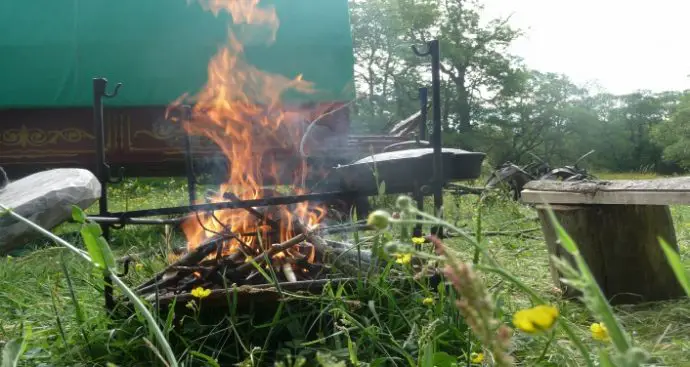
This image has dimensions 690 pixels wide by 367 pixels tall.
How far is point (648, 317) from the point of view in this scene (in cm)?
247

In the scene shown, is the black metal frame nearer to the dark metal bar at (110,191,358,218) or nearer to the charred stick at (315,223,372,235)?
the dark metal bar at (110,191,358,218)

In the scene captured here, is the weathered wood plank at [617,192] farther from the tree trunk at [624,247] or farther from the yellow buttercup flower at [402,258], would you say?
the yellow buttercup flower at [402,258]

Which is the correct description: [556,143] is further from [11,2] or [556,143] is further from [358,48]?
[11,2]

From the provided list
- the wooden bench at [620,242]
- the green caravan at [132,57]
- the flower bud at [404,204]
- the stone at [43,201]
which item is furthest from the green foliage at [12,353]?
the green caravan at [132,57]

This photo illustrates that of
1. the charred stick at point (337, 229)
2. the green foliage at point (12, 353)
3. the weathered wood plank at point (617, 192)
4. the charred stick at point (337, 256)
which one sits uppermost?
the weathered wood plank at point (617, 192)

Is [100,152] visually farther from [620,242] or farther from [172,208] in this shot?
[620,242]

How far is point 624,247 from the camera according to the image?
2783mm

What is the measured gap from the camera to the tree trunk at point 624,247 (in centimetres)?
276

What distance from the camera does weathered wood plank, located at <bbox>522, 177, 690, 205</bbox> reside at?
2232mm

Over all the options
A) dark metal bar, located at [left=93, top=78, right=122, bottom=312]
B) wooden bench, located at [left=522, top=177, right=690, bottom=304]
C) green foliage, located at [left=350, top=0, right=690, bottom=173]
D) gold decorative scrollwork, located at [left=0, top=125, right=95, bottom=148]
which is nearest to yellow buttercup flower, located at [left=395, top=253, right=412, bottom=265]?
dark metal bar, located at [left=93, top=78, right=122, bottom=312]

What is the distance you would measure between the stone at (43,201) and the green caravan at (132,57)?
3.00 m

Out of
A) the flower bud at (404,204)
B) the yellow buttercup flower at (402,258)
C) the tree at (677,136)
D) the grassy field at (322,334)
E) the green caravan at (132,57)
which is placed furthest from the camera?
the tree at (677,136)

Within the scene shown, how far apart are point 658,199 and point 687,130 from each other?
31.4 metres

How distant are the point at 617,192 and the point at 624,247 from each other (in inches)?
17.5
